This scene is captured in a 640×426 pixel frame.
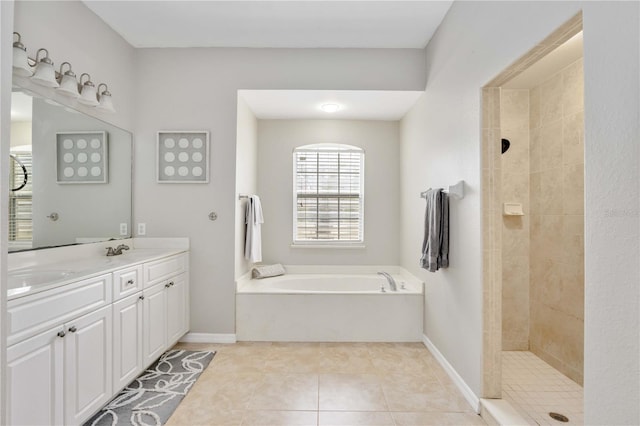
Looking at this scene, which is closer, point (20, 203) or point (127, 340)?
point (20, 203)

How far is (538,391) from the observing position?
85.8 inches

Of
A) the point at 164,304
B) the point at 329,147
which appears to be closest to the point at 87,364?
the point at 164,304

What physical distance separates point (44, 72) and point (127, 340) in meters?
1.79

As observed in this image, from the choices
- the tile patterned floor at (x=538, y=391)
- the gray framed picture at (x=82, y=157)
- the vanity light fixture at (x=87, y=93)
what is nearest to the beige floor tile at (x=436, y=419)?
the tile patterned floor at (x=538, y=391)

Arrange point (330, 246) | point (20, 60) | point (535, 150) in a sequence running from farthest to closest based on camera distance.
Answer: point (330, 246)
point (535, 150)
point (20, 60)

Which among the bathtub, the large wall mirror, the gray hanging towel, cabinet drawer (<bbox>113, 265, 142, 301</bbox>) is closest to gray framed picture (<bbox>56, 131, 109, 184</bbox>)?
the large wall mirror

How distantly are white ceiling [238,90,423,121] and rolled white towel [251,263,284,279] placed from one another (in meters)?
1.80

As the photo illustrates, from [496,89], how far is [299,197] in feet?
8.37

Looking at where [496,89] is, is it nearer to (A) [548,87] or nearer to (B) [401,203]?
(A) [548,87]

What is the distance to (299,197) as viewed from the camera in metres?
4.05

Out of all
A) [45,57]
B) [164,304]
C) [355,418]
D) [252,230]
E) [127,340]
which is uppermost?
[45,57]

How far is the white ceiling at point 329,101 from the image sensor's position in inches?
122

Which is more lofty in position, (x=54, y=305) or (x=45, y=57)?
(x=45, y=57)

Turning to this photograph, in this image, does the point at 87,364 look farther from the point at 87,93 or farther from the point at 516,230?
the point at 516,230
